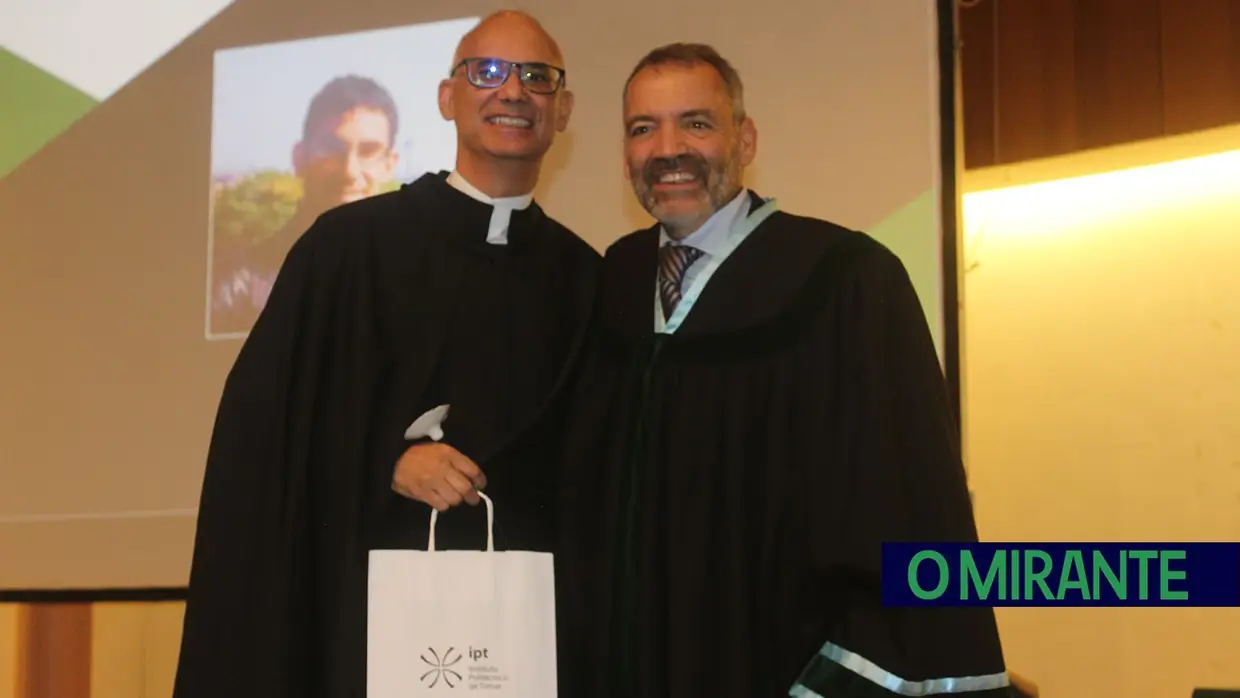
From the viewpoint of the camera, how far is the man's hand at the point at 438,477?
2.09m

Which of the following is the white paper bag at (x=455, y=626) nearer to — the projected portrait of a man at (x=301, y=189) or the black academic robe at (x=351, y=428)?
the black academic robe at (x=351, y=428)

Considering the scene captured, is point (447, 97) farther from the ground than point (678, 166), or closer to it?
farther from the ground

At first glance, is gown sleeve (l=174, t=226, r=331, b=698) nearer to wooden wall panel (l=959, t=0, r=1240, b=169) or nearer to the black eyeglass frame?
the black eyeglass frame

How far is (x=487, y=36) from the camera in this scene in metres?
2.34

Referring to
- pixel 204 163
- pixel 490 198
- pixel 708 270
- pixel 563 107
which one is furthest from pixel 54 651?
pixel 708 270

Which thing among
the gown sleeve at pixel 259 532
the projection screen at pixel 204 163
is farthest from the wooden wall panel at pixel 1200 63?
the gown sleeve at pixel 259 532

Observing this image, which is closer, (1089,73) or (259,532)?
(259,532)

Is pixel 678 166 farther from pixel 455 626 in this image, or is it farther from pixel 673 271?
pixel 455 626

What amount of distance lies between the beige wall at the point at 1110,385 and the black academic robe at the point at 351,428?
59.6 inches

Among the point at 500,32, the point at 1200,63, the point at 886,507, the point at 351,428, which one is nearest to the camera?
the point at 886,507

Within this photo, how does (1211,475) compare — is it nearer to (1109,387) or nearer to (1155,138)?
(1109,387)

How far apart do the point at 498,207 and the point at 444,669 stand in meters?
0.88

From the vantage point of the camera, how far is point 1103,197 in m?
3.47

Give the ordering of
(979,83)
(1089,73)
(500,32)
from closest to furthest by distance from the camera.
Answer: (500,32)
(1089,73)
(979,83)
